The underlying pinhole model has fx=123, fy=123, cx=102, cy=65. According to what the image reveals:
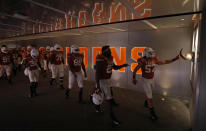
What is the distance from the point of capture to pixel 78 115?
3701 mm

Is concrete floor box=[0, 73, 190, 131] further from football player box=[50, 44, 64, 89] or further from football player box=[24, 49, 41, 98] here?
football player box=[50, 44, 64, 89]

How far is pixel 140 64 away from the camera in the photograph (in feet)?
12.2

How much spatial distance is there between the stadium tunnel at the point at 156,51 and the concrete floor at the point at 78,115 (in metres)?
0.03

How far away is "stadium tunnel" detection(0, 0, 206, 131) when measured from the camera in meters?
2.65

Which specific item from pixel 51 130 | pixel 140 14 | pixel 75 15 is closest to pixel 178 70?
pixel 140 14

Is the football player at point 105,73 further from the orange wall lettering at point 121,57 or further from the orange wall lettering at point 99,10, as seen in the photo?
the orange wall lettering at point 121,57

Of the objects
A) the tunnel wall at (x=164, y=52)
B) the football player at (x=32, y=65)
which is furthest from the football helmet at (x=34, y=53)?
the tunnel wall at (x=164, y=52)

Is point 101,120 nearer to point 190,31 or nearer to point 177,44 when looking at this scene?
point 177,44

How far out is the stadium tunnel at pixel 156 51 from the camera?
2646 millimetres

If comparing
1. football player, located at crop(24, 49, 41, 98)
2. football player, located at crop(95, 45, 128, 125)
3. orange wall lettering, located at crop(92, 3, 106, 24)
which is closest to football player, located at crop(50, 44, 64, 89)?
football player, located at crop(24, 49, 41, 98)

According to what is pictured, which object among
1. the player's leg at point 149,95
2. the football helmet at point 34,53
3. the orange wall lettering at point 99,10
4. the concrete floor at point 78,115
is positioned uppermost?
the orange wall lettering at point 99,10

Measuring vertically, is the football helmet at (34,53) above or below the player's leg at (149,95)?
above

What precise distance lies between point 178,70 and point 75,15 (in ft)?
15.1

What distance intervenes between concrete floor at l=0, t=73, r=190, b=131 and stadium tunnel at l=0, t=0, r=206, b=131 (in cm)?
3
